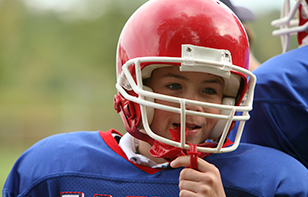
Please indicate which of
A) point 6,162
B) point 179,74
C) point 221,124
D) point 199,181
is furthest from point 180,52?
point 6,162

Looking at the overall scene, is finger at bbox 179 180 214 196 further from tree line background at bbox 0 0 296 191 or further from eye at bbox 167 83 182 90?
tree line background at bbox 0 0 296 191

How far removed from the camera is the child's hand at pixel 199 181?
1.22m

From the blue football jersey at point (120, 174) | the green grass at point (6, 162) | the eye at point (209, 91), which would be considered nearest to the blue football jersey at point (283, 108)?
the blue football jersey at point (120, 174)

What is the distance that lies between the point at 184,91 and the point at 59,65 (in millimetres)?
16726

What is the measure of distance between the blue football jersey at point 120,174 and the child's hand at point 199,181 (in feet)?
0.67

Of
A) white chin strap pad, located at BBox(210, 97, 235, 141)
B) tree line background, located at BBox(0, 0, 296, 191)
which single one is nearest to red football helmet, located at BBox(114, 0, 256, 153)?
white chin strap pad, located at BBox(210, 97, 235, 141)

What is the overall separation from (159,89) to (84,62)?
17.4 meters

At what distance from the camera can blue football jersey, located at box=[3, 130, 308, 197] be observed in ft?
4.68

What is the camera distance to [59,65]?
1755 cm

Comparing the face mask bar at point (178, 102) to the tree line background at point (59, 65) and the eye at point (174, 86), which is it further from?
the tree line background at point (59, 65)

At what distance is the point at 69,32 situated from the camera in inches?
742

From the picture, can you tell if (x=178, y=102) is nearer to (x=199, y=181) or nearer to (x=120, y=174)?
(x=199, y=181)

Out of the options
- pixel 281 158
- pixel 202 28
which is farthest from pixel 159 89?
pixel 281 158

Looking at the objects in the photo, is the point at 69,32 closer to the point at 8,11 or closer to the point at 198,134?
the point at 8,11
